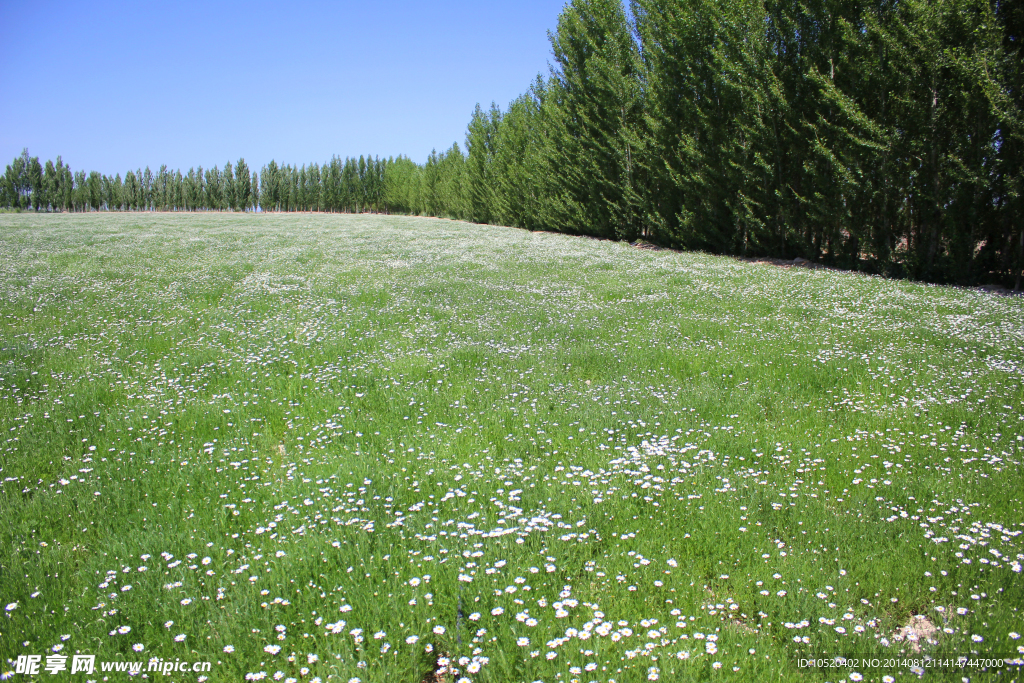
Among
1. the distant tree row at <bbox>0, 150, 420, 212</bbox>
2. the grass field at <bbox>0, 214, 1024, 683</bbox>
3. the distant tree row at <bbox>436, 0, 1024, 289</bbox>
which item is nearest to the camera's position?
the grass field at <bbox>0, 214, 1024, 683</bbox>

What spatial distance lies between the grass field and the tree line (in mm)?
6325

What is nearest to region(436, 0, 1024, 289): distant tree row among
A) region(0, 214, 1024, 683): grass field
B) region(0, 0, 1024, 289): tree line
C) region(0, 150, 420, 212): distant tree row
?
region(0, 0, 1024, 289): tree line

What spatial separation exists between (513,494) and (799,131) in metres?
A: 20.6

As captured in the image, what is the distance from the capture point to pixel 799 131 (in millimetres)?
20453

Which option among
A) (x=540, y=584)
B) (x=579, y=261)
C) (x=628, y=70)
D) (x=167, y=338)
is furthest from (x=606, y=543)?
(x=628, y=70)

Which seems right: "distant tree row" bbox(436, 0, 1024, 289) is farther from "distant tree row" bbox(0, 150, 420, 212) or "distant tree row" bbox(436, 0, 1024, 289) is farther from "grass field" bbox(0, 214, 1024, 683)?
"distant tree row" bbox(0, 150, 420, 212)

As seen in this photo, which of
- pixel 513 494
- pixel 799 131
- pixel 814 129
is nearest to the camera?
pixel 513 494

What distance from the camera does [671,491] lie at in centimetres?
529

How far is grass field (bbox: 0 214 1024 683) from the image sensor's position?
3.57m

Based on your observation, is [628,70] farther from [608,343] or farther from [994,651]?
[994,651]

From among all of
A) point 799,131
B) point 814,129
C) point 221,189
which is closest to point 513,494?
point 814,129

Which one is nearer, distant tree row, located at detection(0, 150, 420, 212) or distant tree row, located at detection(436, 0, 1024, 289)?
distant tree row, located at detection(436, 0, 1024, 289)

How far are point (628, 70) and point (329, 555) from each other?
109ft

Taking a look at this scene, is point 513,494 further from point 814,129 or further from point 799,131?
point 799,131
